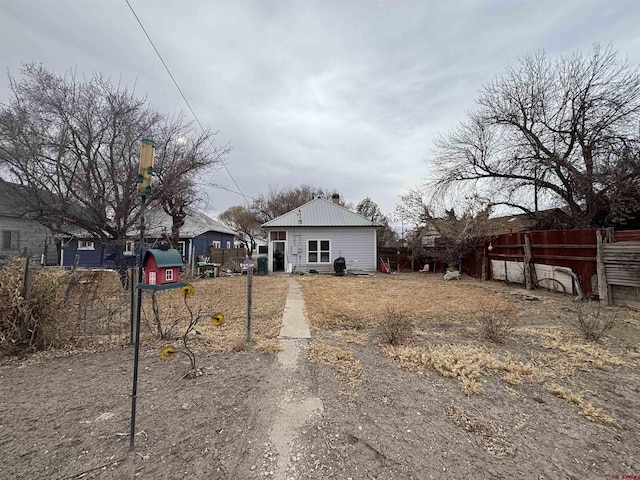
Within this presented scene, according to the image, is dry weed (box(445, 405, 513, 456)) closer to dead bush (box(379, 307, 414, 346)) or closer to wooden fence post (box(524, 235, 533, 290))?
dead bush (box(379, 307, 414, 346))

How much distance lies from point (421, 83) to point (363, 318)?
7830 mm

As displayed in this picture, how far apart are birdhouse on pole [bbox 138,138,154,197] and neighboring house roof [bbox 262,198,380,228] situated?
46.0 feet

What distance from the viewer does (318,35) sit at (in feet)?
24.5

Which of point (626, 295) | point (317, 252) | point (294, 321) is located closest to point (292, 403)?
point (294, 321)

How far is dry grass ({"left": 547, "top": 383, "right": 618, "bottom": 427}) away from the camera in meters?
2.36

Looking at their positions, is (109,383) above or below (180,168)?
below

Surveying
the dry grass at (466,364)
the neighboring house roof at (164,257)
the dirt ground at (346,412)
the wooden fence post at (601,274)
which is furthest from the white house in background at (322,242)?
the neighboring house roof at (164,257)

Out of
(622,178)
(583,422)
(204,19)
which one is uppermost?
(204,19)

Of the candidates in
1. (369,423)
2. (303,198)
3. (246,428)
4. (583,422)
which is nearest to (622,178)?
(583,422)

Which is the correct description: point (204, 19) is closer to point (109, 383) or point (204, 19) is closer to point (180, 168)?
point (180, 168)

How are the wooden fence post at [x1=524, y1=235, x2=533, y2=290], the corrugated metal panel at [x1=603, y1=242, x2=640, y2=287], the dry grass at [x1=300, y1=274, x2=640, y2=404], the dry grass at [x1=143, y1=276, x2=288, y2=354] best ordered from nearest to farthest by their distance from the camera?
the dry grass at [x1=300, y1=274, x2=640, y2=404] < the dry grass at [x1=143, y1=276, x2=288, y2=354] < the corrugated metal panel at [x1=603, y1=242, x2=640, y2=287] < the wooden fence post at [x1=524, y1=235, x2=533, y2=290]

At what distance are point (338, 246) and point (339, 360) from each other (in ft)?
43.3

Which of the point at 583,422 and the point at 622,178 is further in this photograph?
the point at 622,178

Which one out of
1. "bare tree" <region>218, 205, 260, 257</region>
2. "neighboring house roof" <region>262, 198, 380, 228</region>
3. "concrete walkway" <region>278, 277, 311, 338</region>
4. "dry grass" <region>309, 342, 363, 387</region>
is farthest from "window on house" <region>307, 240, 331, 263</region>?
"bare tree" <region>218, 205, 260, 257</region>
